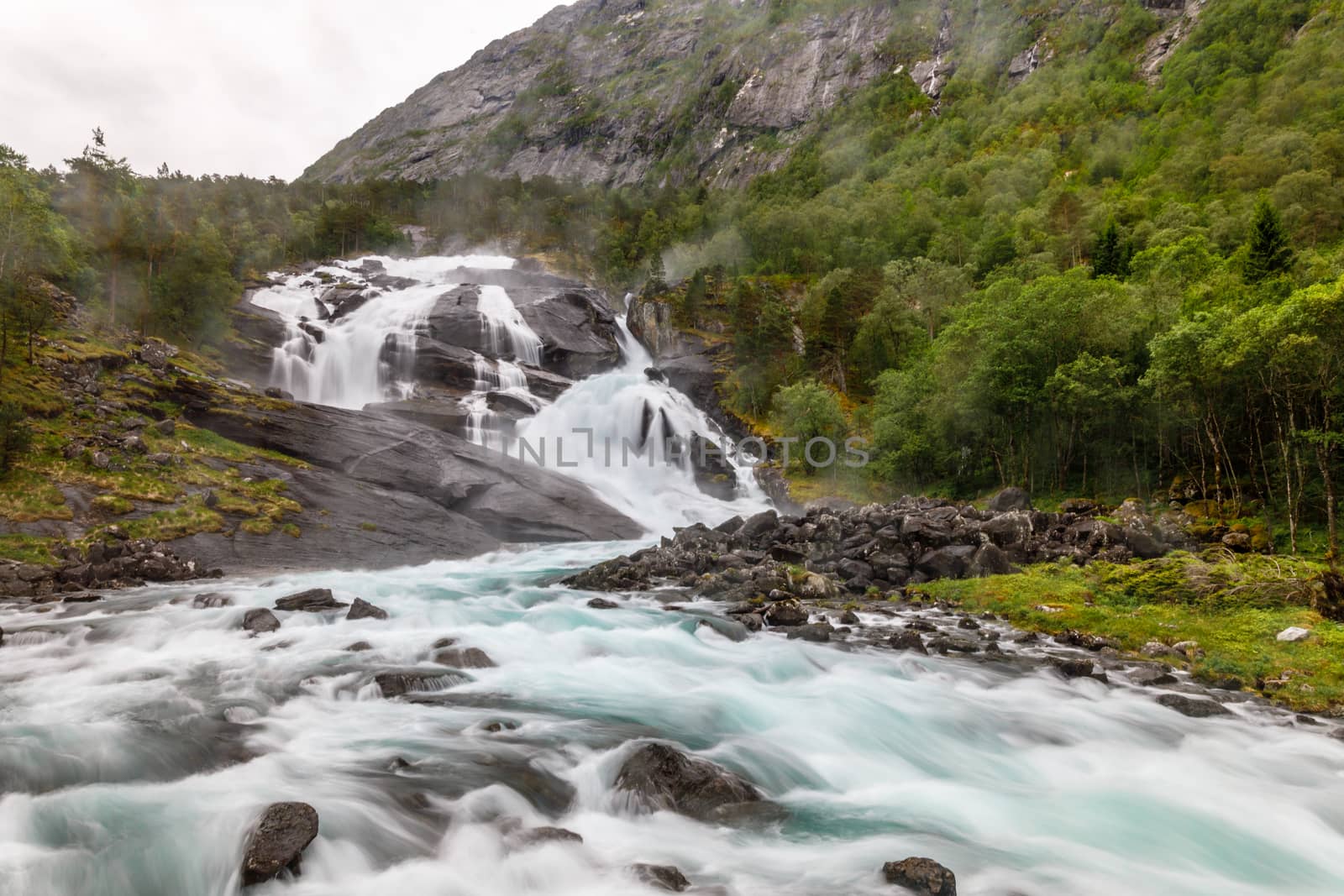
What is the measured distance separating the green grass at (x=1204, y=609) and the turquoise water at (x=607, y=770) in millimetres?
2295

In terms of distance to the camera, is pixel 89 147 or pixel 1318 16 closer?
pixel 89 147

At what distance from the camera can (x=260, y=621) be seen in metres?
14.5

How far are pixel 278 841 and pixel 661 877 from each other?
11.4 feet

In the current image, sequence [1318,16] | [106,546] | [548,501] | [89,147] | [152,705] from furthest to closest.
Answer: [1318,16] < [89,147] < [548,501] < [106,546] < [152,705]

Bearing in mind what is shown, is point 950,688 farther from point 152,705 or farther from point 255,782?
point 152,705

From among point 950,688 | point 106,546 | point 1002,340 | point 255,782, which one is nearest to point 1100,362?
point 1002,340

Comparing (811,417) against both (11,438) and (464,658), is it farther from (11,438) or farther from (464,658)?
(11,438)

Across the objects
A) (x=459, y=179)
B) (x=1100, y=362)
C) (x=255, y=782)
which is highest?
(x=459, y=179)

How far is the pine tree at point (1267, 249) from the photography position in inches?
1606

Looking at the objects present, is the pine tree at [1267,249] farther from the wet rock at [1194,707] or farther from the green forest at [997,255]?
the wet rock at [1194,707]

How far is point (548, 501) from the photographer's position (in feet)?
116

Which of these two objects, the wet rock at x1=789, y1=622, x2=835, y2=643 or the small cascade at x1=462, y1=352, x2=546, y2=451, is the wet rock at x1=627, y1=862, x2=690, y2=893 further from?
the small cascade at x1=462, y1=352, x2=546, y2=451

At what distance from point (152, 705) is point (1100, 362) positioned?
33.7 m

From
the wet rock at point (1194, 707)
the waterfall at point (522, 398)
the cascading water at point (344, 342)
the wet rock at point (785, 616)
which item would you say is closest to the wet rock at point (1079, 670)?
the wet rock at point (1194, 707)
